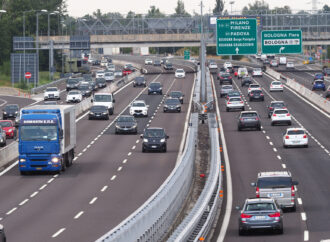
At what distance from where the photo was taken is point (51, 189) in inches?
1529

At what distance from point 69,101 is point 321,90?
33.1 metres

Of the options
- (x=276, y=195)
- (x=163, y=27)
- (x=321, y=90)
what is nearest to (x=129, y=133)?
(x=276, y=195)

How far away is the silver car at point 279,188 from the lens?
1292 inches

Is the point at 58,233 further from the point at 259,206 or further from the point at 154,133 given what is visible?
the point at 154,133

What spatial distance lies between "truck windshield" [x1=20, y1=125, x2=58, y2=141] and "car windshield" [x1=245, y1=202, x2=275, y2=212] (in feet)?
54.4

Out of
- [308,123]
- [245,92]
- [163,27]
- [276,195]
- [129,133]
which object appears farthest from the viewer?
[163,27]

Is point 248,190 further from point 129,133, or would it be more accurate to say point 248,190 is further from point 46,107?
point 129,133

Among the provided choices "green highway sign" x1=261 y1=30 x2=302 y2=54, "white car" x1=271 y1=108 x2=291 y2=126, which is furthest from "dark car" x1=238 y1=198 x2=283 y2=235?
"green highway sign" x1=261 y1=30 x2=302 y2=54

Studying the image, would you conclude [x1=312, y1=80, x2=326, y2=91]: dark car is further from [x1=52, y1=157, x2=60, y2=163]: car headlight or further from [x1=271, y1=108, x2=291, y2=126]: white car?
[x1=52, y1=157, x2=60, y2=163]: car headlight

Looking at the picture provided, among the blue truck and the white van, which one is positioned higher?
the white van

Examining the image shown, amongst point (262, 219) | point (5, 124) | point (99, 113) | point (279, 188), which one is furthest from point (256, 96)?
point (262, 219)

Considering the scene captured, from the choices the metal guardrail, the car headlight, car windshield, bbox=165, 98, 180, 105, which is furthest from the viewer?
car windshield, bbox=165, 98, 180, 105

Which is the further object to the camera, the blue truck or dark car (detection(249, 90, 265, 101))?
dark car (detection(249, 90, 265, 101))

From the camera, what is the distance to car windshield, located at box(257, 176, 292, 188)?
33031mm
